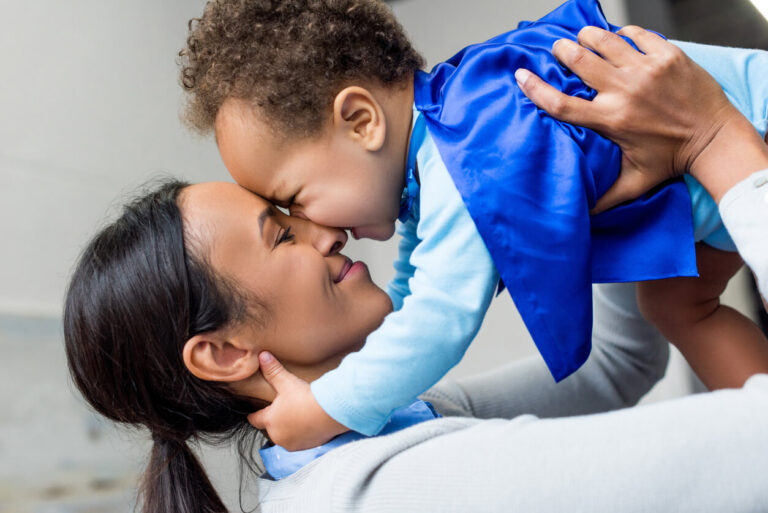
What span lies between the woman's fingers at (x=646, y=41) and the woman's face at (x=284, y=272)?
17.2 inches

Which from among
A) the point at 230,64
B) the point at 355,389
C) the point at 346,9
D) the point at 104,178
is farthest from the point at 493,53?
the point at 104,178

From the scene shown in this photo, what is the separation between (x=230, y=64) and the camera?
918mm

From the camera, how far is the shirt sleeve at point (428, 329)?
Result: 0.79 meters

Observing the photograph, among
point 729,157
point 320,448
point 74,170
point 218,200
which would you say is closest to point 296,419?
point 320,448

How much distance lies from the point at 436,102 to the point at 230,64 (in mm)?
266

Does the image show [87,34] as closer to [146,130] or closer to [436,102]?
[146,130]

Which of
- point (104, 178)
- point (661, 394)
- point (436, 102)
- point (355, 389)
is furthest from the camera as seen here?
point (661, 394)

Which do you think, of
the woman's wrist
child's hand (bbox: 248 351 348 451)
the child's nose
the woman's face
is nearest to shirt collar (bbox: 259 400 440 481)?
child's hand (bbox: 248 351 348 451)

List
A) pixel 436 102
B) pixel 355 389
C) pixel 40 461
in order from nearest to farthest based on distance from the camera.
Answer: pixel 355 389
pixel 436 102
pixel 40 461

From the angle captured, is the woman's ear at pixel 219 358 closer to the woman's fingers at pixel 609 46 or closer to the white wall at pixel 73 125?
the woman's fingers at pixel 609 46

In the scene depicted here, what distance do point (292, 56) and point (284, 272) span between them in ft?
0.88

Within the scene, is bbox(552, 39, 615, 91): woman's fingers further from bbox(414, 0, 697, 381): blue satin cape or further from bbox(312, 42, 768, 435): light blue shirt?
bbox(312, 42, 768, 435): light blue shirt

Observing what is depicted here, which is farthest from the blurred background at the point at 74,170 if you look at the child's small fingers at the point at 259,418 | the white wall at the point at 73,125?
the child's small fingers at the point at 259,418

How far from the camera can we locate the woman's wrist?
0.75 meters
